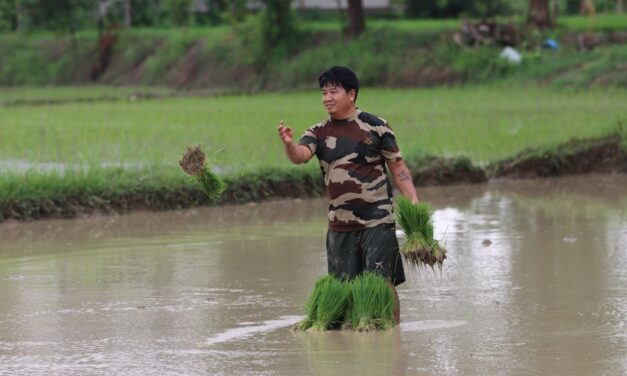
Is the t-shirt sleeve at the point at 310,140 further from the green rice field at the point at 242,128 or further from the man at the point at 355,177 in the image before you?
the green rice field at the point at 242,128

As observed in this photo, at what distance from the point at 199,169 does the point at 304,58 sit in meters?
25.3

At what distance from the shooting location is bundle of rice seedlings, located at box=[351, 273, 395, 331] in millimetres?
7004

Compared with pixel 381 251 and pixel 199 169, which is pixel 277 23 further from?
pixel 381 251

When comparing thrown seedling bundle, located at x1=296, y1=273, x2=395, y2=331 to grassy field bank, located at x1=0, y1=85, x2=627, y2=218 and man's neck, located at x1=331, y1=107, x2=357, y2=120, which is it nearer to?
man's neck, located at x1=331, y1=107, x2=357, y2=120

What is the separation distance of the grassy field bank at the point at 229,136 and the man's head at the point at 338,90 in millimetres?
806

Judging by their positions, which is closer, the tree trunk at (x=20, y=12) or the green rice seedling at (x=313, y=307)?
the green rice seedling at (x=313, y=307)

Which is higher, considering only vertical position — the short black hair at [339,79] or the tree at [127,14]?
the short black hair at [339,79]

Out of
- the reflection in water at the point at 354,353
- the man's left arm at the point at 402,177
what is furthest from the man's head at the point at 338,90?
the reflection in water at the point at 354,353

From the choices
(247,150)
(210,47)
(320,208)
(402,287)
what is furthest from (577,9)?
(402,287)

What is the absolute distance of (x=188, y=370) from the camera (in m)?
6.33

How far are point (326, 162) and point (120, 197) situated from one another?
215 inches

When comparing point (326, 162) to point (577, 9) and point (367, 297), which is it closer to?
point (367, 297)

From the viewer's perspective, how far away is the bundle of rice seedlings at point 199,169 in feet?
23.2

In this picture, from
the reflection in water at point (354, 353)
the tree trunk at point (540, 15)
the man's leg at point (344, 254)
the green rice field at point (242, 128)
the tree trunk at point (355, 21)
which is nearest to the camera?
the reflection in water at point (354, 353)
